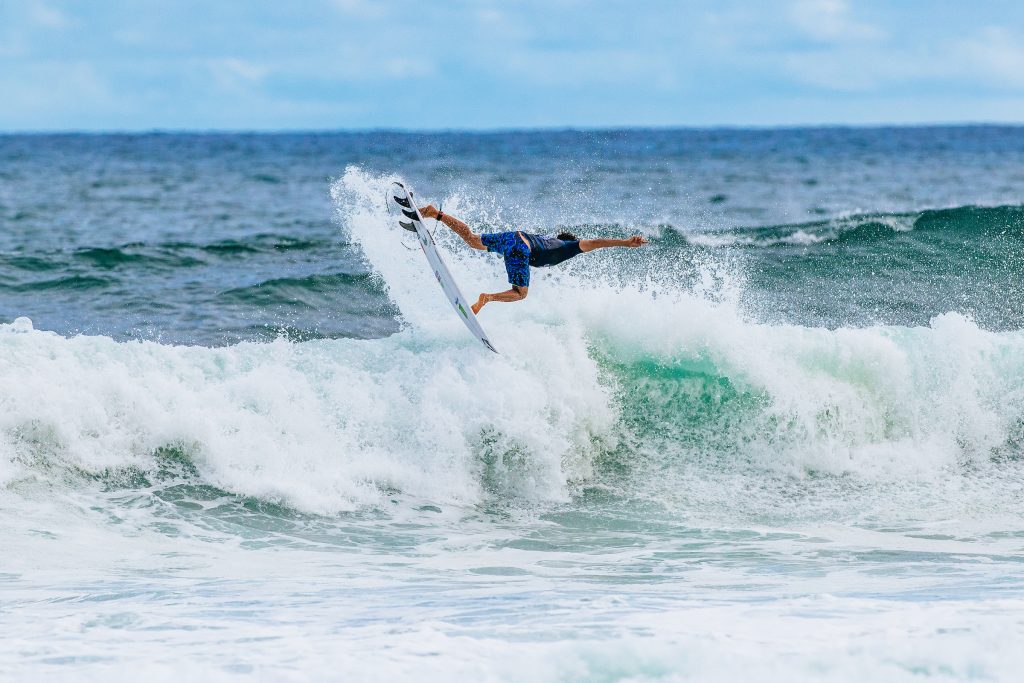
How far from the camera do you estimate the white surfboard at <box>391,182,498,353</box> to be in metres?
10.1

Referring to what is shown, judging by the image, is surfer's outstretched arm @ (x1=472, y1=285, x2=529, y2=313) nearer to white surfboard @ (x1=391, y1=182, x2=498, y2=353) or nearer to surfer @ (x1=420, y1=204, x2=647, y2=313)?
surfer @ (x1=420, y1=204, x2=647, y2=313)

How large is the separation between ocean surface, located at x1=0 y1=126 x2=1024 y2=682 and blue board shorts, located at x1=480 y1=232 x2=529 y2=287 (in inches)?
31.9

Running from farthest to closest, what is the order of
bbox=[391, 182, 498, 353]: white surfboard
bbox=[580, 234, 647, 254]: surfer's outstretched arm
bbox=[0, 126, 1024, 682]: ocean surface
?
bbox=[391, 182, 498, 353]: white surfboard, bbox=[580, 234, 647, 254]: surfer's outstretched arm, bbox=[0, 126, 1024, 682]: ocean surface

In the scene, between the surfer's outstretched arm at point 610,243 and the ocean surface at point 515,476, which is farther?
the surfer's outstretched arm at point 610,243

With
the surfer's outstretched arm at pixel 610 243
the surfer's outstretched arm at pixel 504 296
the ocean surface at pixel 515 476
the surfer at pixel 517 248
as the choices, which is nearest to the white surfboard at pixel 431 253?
the surfer at pixel 517 248

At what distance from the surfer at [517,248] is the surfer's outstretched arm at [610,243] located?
0.01 metres

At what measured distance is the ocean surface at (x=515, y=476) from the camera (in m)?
5.98

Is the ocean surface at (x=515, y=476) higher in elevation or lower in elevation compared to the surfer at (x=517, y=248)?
lower

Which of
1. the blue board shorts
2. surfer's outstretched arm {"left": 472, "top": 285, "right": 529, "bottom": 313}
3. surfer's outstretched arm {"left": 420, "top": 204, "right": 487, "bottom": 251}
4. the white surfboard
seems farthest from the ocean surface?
surfer's outstretched arm {"left": 420, "top": 204, "right": 487, "bottom": 251}

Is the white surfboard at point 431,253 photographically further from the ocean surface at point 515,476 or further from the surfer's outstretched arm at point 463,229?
the ocean surface at point 515,476

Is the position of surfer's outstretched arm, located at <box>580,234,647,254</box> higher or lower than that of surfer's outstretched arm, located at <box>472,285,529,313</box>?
higher

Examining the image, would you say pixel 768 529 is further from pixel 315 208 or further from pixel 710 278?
pixel 315 208

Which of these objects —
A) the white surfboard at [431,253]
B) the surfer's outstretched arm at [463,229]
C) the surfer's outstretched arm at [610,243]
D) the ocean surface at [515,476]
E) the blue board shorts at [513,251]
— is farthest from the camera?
the white surfboard at [431,253]

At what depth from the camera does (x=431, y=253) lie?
10258 millimetres
